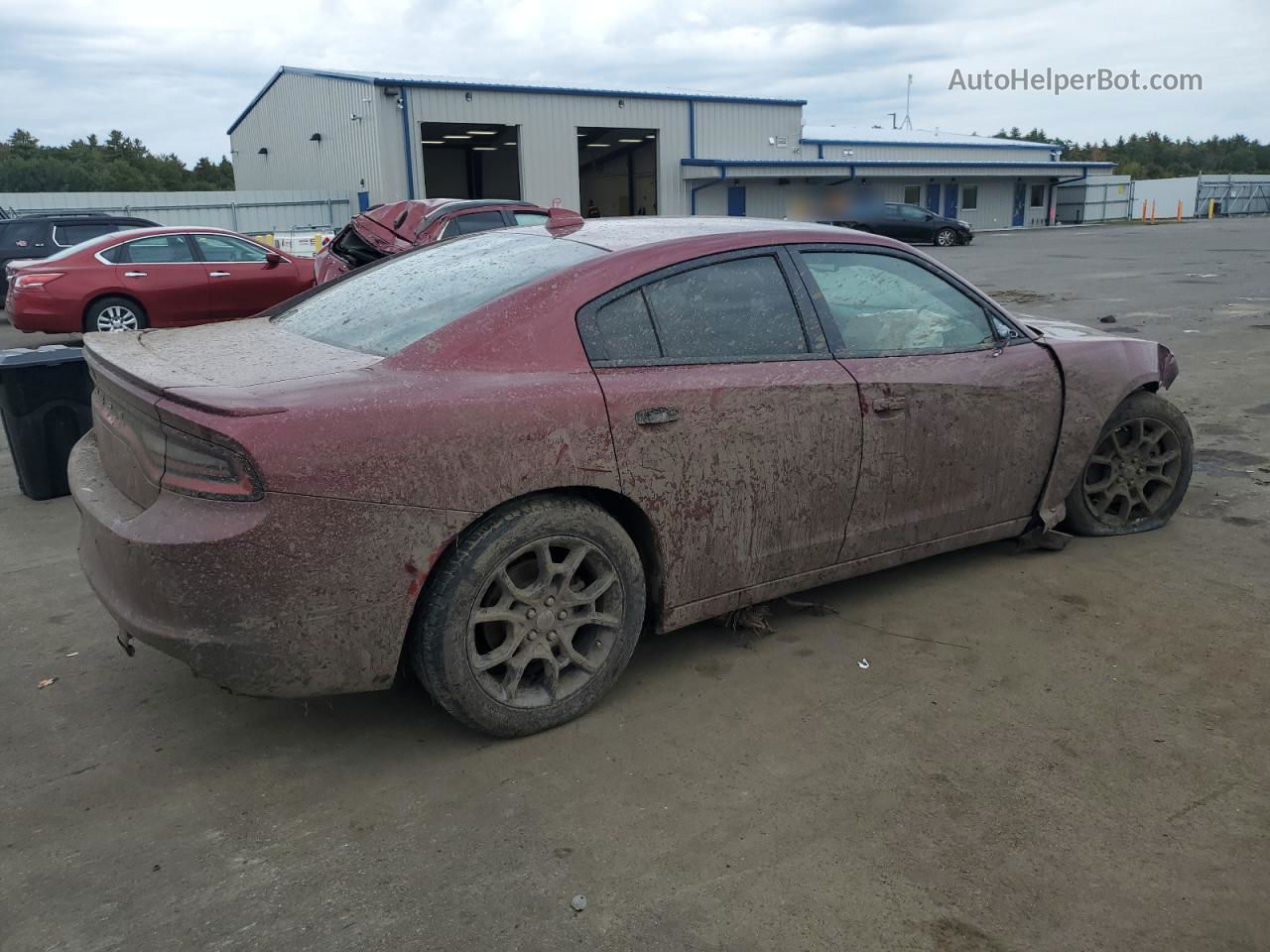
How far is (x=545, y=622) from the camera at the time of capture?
10.1ft

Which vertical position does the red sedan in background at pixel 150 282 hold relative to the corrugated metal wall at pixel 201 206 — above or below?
below

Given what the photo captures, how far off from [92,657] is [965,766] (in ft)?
10.3

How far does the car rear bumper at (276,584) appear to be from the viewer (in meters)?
2.60

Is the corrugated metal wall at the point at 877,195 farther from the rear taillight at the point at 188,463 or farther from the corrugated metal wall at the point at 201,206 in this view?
the rear taillight at the point at 188,463

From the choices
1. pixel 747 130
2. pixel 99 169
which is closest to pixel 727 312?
pixel 747 130

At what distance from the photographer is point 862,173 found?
42.8 m

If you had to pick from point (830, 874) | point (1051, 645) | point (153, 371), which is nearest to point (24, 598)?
point (153, 371)

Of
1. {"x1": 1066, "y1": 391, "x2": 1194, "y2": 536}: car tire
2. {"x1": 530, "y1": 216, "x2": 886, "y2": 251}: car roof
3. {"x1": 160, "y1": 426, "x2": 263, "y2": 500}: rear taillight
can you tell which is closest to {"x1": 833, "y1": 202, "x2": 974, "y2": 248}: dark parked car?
{"x1": 1066, "y1": 391, "x2": 1194, "y2": 536}: car tire

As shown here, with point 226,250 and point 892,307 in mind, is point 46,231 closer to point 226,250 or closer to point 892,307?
point 226,250

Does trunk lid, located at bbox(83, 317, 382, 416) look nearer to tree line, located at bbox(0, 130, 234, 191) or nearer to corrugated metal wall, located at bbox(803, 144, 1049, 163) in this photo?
corrugated metal wall, located at bbox(803, 144, 1049, 163)

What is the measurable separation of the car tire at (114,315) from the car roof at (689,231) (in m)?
9.63

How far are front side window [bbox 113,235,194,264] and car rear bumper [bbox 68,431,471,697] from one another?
10.6 m

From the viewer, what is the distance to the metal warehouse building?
30672mm

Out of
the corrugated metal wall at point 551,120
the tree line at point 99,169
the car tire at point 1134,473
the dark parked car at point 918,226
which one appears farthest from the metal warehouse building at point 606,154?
the car tire at point 1134,473
